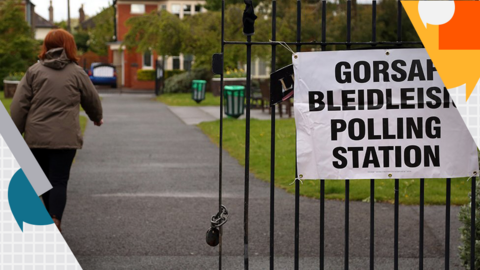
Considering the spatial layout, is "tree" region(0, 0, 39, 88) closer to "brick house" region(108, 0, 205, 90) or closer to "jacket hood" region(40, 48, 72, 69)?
"brick house" region(108, 0, 205, 90)

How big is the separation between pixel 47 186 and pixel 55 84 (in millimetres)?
836

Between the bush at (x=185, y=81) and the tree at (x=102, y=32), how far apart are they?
26.9 metres

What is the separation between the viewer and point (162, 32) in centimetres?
3556

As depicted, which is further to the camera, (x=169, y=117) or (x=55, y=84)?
(x=169, y=117)

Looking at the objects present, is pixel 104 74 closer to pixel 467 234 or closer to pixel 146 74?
pixel 146 74

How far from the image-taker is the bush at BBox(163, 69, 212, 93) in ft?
132

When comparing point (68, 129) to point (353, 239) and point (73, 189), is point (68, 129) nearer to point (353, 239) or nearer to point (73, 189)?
point (353, 239)

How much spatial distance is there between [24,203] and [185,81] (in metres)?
35.8

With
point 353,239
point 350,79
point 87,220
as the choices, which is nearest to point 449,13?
point 350,79

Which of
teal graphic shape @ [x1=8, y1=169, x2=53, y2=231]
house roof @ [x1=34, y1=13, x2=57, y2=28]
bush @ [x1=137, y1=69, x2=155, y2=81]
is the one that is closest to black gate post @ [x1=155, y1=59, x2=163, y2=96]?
bush @ [x1=137, y1=69, x2=155, y2=81]

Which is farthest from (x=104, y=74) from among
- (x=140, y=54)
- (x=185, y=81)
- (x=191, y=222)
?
(x=191, y=222)

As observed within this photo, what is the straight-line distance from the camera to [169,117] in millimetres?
22969

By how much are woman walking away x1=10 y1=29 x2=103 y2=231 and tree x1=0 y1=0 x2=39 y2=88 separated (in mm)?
31434

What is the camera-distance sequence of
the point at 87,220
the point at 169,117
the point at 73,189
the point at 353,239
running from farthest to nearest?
1. the point at 169,117
2. the point at 73,189
3. the point at 87,220
4. the point at 353,239
